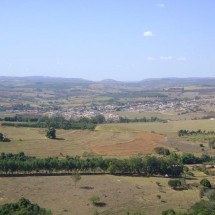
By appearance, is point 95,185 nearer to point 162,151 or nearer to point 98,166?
point 98,166

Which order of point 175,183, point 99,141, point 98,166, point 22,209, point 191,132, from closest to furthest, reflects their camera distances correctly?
point 22,209 < point 175,183 < point 98,166 < point 99,141 < point 191,132

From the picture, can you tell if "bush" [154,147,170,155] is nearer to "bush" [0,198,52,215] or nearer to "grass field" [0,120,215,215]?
"grass field" [0,120,215,215]

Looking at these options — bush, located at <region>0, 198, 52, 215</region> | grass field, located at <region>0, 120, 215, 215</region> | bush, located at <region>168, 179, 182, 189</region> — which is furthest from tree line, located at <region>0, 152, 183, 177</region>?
bush, located at <region>0, 198, 52, 215</region>

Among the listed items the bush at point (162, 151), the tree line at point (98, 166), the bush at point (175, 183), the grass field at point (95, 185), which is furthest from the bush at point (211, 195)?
the bush at point (162, 151)

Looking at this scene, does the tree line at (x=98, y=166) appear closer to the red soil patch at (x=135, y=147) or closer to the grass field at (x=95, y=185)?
the grass field at (x=95, y=185)

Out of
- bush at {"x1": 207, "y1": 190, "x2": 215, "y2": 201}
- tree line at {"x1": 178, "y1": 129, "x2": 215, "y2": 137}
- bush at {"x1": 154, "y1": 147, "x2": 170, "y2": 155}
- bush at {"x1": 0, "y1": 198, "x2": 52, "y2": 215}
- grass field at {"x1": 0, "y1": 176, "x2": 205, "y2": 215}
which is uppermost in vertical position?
bush at {"x1": 0, "y1": 198, "x2": 52, "y2": 215}

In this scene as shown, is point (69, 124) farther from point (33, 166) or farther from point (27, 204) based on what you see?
point (27, 204)

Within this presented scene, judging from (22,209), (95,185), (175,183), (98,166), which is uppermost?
(22,209)

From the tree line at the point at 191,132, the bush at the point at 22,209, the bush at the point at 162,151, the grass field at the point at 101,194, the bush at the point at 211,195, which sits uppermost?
the bush at the point at 22,209

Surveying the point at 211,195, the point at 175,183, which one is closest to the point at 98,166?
the point at 175,183
